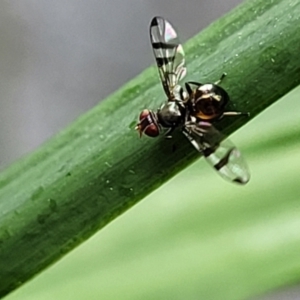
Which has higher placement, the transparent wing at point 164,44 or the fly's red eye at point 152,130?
the transparent wing at point 164,44

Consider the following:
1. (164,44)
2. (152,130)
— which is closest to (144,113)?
(152,130)

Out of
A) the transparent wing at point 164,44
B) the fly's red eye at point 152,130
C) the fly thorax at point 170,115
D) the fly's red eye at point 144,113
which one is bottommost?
A: the fly's red eye at point 152,130

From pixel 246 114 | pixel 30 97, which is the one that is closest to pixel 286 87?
pixel 246 114

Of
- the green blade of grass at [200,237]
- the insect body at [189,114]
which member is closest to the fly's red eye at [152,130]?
the insect body at [189,114]

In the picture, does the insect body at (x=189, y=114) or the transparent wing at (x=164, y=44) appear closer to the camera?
the insect body at (x=189, y=114)

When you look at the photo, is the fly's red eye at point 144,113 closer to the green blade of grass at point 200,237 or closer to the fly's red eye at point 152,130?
the fly's red eye at point 152,130

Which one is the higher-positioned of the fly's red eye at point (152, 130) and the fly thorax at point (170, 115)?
the fly thorax at point (170, 115)

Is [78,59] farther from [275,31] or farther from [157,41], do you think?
[275,31]
